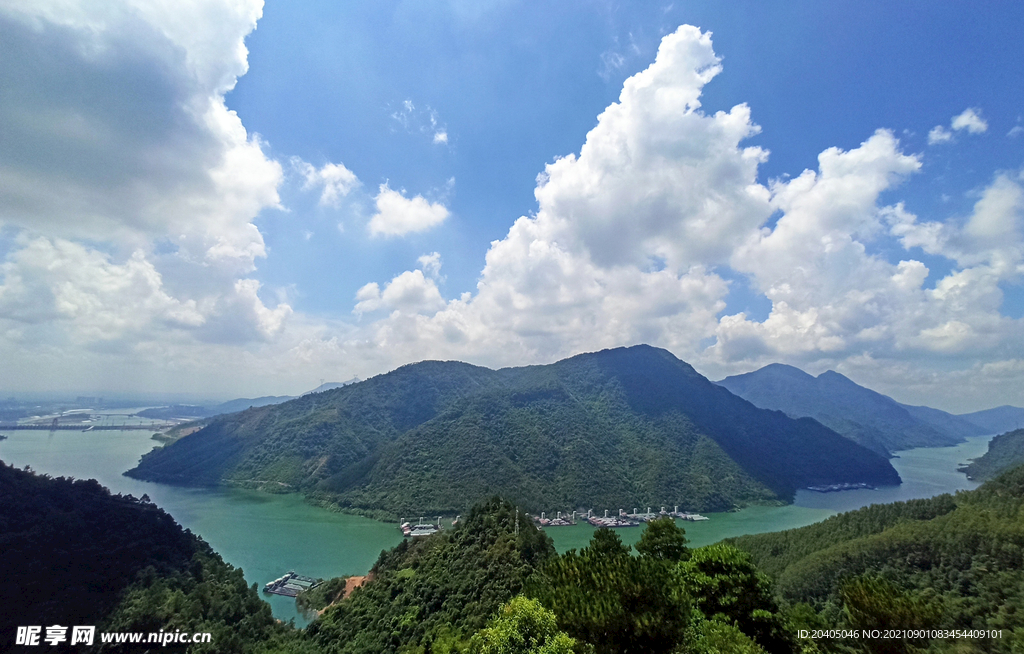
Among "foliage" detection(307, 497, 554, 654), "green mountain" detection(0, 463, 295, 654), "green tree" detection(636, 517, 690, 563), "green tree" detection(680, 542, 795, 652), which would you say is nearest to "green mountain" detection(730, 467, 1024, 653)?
"green tree" detection(680, 542, 795, 652)

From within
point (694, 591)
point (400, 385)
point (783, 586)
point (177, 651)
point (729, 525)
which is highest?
point (400, 385)

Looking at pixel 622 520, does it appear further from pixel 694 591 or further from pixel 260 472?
pixel 260 472

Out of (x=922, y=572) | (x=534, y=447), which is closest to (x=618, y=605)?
(x=922, y=572)

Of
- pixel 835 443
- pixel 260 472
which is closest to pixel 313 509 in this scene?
pixel 260 472

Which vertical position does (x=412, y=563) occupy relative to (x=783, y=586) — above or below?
above

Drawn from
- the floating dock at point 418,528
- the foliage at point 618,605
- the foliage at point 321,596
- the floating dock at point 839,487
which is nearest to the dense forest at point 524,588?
the foliage at point 618,605

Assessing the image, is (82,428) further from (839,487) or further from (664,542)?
(839,487)

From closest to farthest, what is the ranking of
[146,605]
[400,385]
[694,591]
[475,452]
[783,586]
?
[694,591] → [146,605] → [783,586] → [475,452] → [400,385]
